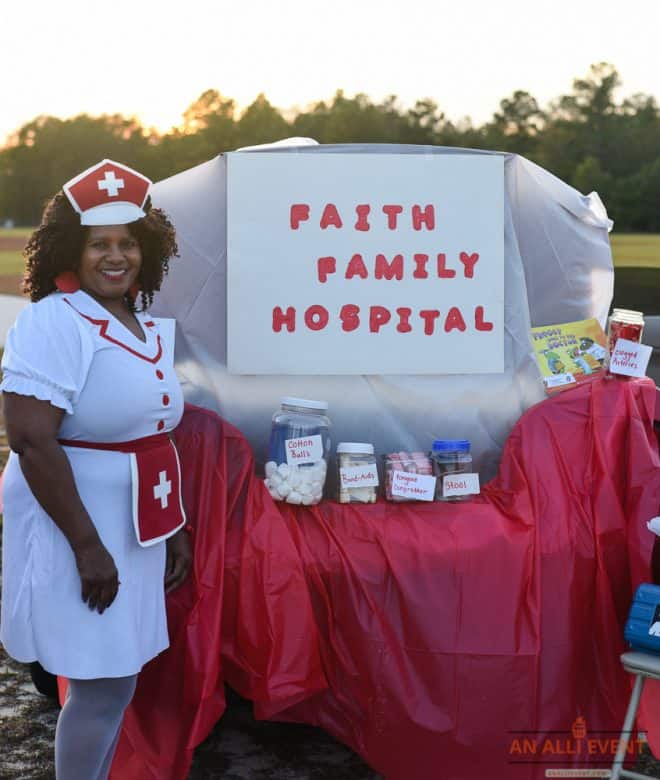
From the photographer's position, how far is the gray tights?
88.8 inches

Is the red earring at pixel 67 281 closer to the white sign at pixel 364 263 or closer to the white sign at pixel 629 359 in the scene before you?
the white sign at pixel 364 263

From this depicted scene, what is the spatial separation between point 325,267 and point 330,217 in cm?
14

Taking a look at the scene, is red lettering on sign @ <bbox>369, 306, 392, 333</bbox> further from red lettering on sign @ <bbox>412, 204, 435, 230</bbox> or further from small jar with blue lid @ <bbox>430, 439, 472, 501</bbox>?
small jar with blue lid @ <bbox>430, 439, 472, 501</bbox>

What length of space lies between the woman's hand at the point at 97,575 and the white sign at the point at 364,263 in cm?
90

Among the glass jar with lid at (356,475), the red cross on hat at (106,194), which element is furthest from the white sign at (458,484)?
the red cross on hat at (106,194)

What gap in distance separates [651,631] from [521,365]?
0.87m

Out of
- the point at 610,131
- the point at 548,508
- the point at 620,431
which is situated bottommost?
the point at 548,508

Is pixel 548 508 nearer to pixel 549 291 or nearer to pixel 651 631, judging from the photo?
pixel 651 631

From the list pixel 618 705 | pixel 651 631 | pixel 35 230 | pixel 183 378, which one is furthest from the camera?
pixel 183 378

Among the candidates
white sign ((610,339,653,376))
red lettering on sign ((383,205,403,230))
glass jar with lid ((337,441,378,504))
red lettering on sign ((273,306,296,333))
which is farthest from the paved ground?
red lettering on sign ((383,205,403,230))

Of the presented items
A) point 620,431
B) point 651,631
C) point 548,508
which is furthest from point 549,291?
point 651,631

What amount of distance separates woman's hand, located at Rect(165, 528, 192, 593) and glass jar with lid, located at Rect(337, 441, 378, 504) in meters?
0.47

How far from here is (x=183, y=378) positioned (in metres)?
2.99

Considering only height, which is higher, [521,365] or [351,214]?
[351,214]
